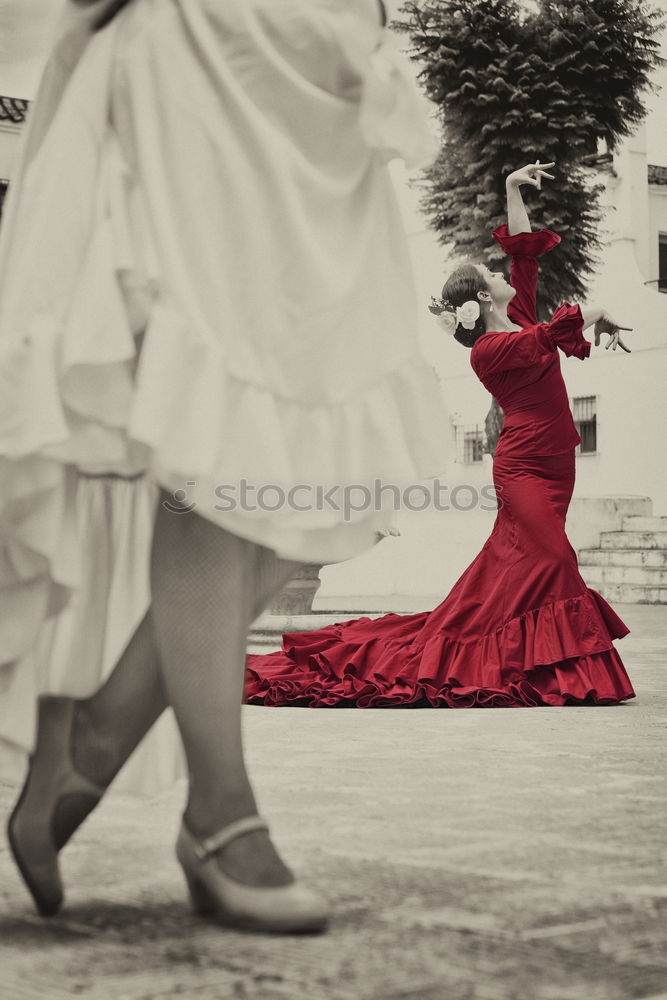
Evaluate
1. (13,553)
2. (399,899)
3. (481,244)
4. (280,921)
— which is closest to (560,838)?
(399,899)

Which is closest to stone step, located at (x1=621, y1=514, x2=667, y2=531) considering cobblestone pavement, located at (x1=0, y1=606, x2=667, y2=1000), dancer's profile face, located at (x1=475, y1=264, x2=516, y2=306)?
dancer's profile face, located at (x1=475, y1=264, x2=516, y2=306)

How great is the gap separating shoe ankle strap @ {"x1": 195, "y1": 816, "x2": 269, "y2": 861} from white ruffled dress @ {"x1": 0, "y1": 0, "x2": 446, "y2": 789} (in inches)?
12.3

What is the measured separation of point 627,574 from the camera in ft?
58.7

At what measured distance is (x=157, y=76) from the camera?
2.24 meters

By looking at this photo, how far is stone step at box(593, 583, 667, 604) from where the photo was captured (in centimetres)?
1712

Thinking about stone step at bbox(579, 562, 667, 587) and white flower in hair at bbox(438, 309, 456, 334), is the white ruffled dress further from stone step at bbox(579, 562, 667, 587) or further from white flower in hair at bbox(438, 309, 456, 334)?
stone step at bbox(579, 562, 667, 587)

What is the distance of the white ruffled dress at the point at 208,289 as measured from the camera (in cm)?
212

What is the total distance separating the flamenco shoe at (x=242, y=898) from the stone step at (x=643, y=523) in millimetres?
17655

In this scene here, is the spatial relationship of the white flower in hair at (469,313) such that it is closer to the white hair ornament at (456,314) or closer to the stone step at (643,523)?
the white hair ornament at (456,314)

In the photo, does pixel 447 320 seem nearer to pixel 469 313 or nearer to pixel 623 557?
pixel 469 313

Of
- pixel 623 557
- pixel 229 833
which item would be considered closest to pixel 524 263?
pixel 229 833

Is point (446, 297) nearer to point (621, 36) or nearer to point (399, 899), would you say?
point (399, 899)

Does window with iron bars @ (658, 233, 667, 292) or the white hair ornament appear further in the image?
window with iron bars @ (658, 233, 667, 292)

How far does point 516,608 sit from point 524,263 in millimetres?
1434
